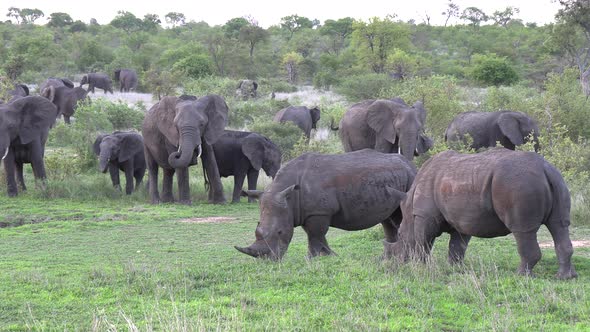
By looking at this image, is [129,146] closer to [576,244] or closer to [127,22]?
[576,244]

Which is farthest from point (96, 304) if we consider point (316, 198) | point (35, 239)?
point (35, 239)

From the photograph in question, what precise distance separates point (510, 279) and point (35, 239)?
8.73 m

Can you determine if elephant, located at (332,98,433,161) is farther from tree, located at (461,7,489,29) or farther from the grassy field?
tree, located at (461,7,489,29)

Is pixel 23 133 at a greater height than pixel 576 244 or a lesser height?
greater

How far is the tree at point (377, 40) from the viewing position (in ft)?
200

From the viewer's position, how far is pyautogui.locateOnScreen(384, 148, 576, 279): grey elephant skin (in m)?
8.61

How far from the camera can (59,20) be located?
338ft

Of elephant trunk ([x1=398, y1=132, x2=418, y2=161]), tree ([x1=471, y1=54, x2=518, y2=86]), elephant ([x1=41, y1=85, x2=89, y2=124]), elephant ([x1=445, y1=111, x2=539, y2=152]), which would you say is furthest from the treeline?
elephant trunk ([x1=398, y1=132, x2=418, y2=161])

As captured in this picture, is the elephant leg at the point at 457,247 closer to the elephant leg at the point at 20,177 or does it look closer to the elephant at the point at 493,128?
the elephant leg at the point at 20,177

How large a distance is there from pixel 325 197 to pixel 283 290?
2548mm

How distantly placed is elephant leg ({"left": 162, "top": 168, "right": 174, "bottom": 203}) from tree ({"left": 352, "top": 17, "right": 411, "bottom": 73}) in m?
42.1

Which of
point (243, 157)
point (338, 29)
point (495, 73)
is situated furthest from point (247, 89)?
point (338, 29)

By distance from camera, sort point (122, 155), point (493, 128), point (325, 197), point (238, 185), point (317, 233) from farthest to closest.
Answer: point (493, 128) → point (122, 155) → point (238, 185) → point (317, 233) → point (325, 197)

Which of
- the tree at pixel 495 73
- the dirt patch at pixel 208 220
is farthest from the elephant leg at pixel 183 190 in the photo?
the tree at pixel 495 73
